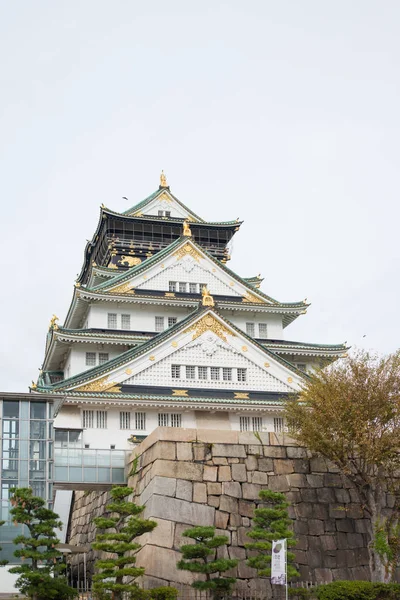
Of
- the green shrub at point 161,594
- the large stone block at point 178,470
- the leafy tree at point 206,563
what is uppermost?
the large stone block at point 178,470

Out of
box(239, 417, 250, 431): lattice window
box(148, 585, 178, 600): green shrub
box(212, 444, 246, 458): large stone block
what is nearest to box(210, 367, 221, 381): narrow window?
box(239, 417, 250, 431): lattice window

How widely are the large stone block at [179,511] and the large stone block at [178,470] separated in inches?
35.5

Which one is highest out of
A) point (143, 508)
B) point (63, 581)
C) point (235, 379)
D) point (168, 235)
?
point (168, 235)

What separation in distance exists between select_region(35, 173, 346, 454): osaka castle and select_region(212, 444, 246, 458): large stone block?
6599mm

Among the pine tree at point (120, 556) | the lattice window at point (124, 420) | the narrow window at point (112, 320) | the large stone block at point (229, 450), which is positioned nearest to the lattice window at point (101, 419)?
the lattice window at point (124, 420)

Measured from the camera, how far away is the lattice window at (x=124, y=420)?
39.5 m

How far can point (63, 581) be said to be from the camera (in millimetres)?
27641

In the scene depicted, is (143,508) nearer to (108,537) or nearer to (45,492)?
(108,537)

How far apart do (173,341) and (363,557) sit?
14326mm

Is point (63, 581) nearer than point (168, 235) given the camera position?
Yes

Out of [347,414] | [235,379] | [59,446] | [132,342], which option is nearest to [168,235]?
[132,342]

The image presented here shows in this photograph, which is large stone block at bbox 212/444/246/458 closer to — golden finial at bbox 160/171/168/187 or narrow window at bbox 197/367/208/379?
narrow window at bbox 197/367/208/379

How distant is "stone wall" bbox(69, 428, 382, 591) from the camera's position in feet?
96.8

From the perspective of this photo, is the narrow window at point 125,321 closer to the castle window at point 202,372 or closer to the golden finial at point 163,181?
the castle window at point 202,372
